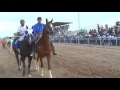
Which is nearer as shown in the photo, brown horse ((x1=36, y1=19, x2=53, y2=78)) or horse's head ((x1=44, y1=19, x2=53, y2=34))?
horse's head ((x1=44, y1=19, x2=53, y2=34))

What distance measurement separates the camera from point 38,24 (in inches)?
463

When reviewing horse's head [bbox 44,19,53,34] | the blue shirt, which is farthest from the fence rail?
horse's head [bbox 44,19,53,34]

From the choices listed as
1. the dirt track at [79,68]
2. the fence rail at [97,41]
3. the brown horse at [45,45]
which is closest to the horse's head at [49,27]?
the brown horse at [45,45]

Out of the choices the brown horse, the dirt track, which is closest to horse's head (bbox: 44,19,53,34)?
the brown horse

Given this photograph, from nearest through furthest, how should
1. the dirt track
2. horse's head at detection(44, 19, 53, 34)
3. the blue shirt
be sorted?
horse's head at detection(44, 19, 53, 34)
the dirt track
the blue shirt

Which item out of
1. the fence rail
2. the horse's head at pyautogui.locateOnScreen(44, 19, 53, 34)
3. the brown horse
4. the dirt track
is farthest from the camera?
the fence rail

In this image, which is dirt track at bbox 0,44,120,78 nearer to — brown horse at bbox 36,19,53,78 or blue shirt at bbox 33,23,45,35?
brown horse at bbox 36,19,53,78

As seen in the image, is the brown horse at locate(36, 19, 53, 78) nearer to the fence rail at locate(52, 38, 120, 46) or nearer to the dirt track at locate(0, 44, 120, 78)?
the dirt track at locate(0, 44, 120, 78)

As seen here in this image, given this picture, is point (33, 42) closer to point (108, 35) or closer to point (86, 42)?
point (108, 35)

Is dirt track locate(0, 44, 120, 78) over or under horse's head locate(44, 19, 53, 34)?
under

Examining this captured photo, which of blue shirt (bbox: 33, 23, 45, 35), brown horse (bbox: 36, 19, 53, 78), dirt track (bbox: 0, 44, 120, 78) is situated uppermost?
blue shirt (bbox: 33, 23, 45, 35)

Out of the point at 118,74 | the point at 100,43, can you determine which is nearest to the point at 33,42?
the point at 118,74

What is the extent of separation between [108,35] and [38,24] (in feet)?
53.0
